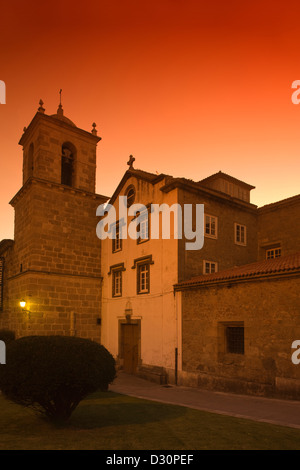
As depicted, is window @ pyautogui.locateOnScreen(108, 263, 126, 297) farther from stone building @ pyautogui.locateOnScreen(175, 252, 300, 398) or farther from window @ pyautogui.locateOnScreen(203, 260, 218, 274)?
stone building @ pyautogui.locateOnScreen(175, 252, 300, 398)

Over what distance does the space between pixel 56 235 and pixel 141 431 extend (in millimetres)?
16589

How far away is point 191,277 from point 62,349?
11.2 metres

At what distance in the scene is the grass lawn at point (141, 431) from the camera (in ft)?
23.5

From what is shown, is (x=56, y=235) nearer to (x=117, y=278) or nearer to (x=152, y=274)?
(x=117, y=278)

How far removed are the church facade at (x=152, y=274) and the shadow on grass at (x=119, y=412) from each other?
4298 mm

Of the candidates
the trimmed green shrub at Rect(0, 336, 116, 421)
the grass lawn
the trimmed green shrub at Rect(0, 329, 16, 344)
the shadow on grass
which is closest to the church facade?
the trimmed green shrub at Rect(0, 329, 16, 344)

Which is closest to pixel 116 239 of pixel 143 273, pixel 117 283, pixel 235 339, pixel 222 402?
pixel 117 283

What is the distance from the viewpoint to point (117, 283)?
23734 millimetres

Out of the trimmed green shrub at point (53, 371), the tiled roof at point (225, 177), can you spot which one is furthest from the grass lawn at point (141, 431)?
the tiled roof at point (225, 177)

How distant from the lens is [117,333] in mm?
22750

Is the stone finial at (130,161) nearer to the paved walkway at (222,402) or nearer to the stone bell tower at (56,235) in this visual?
the stone bell tower at (56,235)
